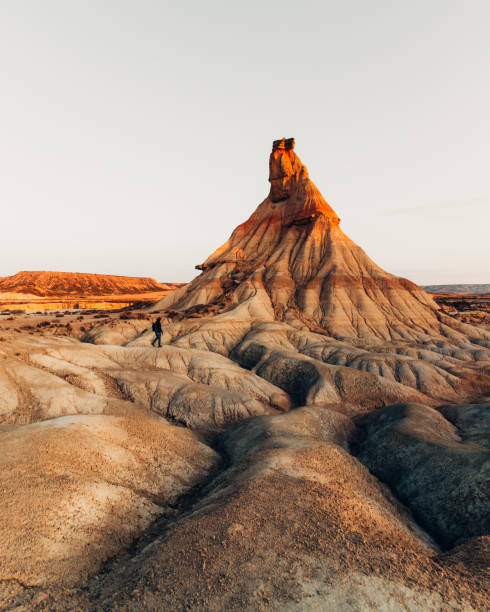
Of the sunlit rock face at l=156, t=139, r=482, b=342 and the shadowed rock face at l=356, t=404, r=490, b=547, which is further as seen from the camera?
the sunlit rock face at l=156, t=139, r=482, b=342

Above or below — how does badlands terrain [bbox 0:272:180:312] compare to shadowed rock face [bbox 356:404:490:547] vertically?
above

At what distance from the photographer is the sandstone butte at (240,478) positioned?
7352 mm

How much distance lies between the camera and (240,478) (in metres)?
12.4

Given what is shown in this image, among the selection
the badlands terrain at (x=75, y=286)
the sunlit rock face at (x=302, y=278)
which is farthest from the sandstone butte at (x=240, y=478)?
the badlands terrain at (x=75, y=286)

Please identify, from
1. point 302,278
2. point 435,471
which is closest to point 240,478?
point 435,471

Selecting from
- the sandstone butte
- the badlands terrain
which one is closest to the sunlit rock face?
the sandstone butte

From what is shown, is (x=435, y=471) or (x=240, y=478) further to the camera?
(x=435, y=471)

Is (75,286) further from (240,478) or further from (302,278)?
(240,478)

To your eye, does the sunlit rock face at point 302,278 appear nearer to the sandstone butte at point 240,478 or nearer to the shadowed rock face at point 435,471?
the sandstone butte at point 240,478

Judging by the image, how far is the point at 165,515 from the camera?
12195 millimetres

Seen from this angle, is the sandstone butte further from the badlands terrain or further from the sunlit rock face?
the badlands terrain

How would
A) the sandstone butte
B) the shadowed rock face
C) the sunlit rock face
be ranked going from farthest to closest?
the sunlit rock face
the shadowed rock face
the sandstone butte

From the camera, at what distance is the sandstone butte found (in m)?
7.35

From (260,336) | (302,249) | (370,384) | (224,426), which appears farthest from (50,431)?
(302,249)
